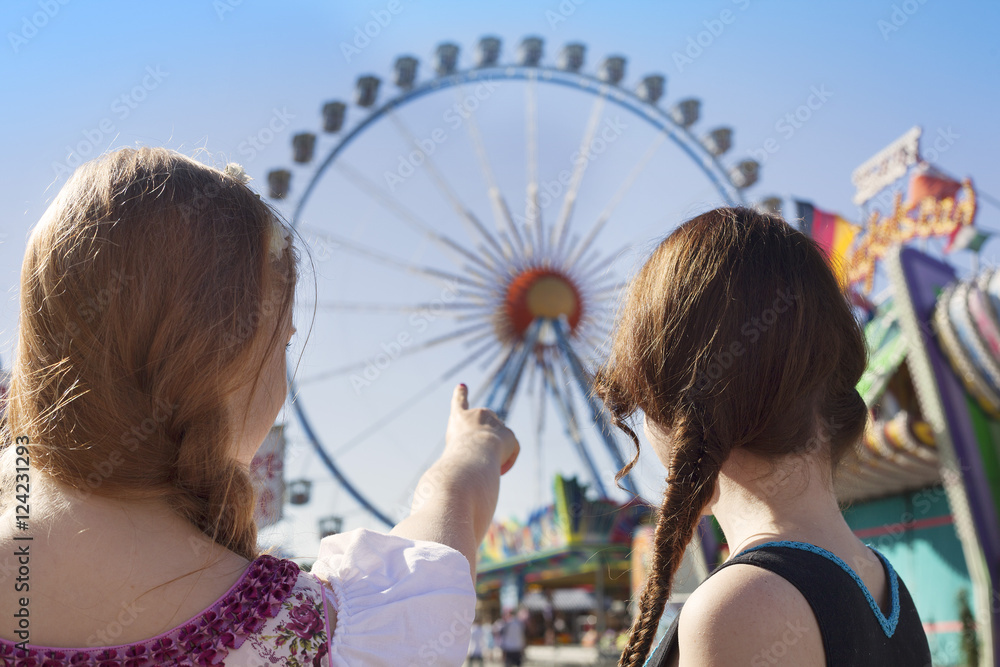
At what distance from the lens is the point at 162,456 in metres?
1.01

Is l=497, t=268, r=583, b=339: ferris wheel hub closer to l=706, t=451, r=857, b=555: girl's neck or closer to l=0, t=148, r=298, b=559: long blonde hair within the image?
l=706, t=451, r=857, b=555: girl's neck

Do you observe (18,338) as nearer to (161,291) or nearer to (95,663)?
(161,291)

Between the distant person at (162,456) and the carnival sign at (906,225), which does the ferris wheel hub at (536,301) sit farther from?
the distant person at (162,456)

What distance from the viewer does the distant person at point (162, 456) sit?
0.99 m

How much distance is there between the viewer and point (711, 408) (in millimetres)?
1254

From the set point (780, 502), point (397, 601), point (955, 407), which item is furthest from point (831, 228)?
point (397, 601)

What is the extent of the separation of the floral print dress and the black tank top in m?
0.33

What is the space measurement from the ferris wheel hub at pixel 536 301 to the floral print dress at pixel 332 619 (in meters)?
14.2

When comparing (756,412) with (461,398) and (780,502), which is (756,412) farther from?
(461,398)

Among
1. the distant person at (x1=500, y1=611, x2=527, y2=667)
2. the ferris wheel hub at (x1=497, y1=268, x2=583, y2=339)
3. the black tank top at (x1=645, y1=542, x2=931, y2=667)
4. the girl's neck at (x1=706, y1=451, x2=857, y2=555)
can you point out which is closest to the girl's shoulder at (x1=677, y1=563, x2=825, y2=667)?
the black tank top at (x1=645, y1=542, x2=931, y2=667)

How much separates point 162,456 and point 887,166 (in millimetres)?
14737

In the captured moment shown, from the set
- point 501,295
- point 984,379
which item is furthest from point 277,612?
point 501,295

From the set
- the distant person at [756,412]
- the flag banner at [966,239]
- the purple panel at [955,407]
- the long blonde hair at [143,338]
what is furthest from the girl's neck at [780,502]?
the flag banner at [966,239]

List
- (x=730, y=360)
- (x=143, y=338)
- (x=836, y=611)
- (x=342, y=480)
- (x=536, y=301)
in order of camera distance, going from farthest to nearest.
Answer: (x=536, y=301) → (x=342, y=480) → (x=730, y=360) → (x=836, y=611) → (x=143, y=338)
